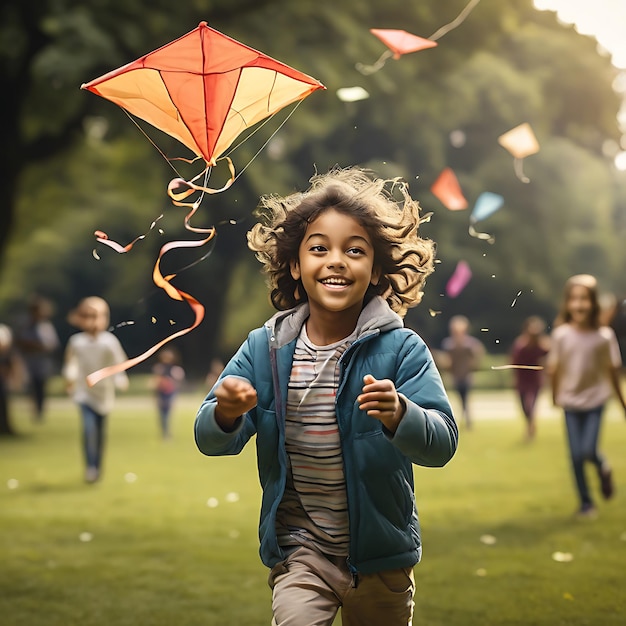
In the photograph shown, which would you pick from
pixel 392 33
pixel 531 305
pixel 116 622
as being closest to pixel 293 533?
pixel 116 622

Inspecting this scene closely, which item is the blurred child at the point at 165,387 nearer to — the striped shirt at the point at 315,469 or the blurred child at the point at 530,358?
the blurred child at the point at 530,358

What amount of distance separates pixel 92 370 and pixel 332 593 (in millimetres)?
6414

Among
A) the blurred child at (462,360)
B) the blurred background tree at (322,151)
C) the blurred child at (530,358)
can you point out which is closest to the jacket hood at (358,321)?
the blurred background tree at (322,151)

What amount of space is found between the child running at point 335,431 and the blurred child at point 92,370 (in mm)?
6126

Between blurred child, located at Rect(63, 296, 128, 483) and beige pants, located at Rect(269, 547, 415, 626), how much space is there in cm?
618

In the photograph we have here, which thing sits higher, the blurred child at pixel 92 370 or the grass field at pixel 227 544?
the blurred child at pixel 92 370

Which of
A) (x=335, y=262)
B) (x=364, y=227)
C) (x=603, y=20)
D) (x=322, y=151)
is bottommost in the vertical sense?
(x=335, y=262)

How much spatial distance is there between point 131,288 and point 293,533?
26.7 meters

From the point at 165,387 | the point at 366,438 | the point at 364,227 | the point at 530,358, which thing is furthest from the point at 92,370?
the point at 366,438

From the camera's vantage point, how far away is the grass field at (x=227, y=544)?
5055 mm

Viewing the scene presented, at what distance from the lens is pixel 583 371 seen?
720 centimetres

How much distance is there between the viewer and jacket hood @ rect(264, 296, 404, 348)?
2996 mm

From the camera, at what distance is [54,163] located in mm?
18000

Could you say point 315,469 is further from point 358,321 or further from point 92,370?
point 92,370
